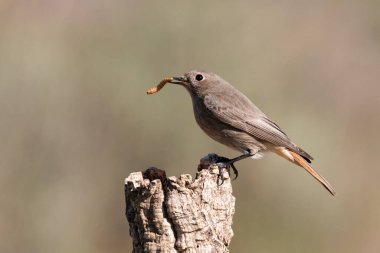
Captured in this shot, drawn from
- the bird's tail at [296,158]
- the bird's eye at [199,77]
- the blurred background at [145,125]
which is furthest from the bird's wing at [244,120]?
the blurred background at [145,125]

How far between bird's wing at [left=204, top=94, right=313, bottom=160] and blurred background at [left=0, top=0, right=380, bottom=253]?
5.22 ft

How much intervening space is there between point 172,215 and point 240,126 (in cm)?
285

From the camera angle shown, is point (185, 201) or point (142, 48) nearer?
point (185, 201)

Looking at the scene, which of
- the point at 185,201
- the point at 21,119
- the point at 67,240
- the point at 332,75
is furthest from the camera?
the point at 332,75

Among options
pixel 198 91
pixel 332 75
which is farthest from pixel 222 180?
pixel 332 75

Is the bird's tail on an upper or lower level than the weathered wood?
upper

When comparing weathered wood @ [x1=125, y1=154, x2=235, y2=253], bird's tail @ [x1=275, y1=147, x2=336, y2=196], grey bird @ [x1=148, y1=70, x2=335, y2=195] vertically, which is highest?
grey bird @ [x1=148, y1=70, x2=335, y2=195]

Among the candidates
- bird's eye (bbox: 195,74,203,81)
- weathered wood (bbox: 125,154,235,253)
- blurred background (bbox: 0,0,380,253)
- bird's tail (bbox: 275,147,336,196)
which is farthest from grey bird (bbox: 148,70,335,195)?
weathered wood (bbox: 125,154,235,253)

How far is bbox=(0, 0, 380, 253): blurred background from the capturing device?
32.3 ft

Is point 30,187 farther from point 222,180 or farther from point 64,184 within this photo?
point 222,180

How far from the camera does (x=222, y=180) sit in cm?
606

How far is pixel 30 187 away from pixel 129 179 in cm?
448

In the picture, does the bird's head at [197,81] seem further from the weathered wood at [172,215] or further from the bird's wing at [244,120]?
the weathered wood at [172,215]

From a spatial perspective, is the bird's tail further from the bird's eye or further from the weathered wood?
the weathered wood
